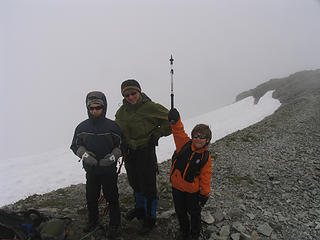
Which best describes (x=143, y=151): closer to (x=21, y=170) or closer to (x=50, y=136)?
(x=21, y=170)

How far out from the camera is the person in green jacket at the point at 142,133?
174 inches

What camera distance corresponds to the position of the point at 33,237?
377 cm

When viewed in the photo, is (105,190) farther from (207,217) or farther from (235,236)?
(235,236)

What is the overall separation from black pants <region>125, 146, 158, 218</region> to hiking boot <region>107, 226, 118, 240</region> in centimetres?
82

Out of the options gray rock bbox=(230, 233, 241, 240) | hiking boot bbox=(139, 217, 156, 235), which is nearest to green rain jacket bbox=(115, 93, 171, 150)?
hiking boot bbox=(139, 217, 156, 235)

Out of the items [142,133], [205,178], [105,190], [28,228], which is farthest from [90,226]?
[205,178]

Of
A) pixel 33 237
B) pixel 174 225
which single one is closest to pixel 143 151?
pixel 174 225

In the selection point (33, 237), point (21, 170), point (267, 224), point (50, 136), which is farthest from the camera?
point (50, 136)

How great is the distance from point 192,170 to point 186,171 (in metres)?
0.13

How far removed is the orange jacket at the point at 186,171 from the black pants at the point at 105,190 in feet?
4.58

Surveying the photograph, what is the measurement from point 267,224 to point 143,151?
4.05 meters

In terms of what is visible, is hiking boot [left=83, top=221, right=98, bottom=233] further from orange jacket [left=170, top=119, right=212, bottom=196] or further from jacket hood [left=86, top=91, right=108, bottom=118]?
jacket hood [left=86, top=91, right=108, bottom=118]

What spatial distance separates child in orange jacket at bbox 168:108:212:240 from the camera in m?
3.94

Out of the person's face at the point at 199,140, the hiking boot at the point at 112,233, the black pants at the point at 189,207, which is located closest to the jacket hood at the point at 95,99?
the person's face at the point at 199,140
